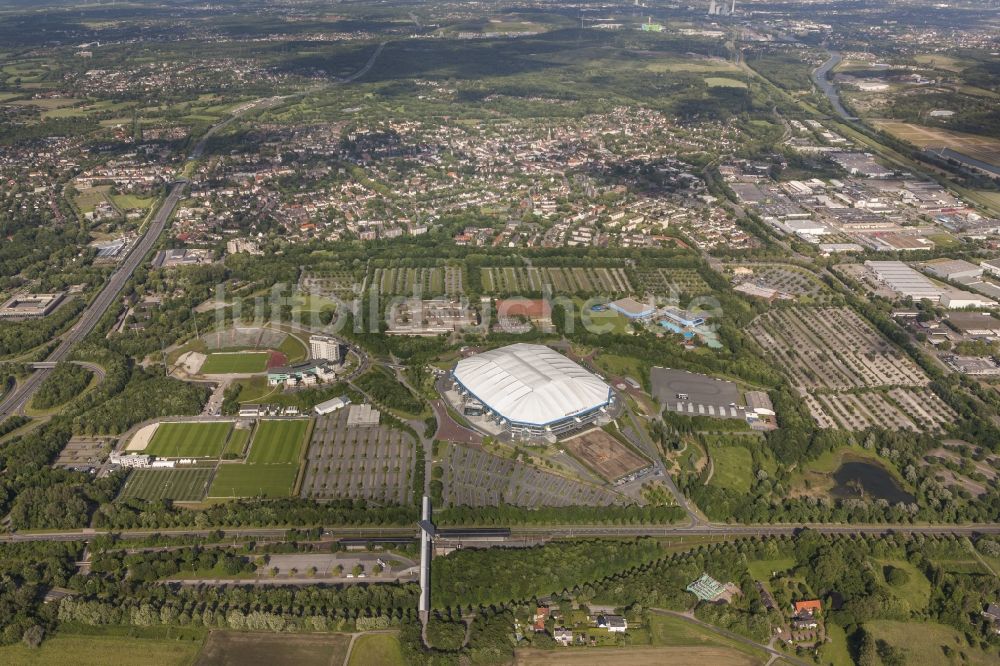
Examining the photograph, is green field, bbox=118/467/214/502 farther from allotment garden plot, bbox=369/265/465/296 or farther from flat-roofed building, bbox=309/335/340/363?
allotment garden plot, bbox=369/265/465/296

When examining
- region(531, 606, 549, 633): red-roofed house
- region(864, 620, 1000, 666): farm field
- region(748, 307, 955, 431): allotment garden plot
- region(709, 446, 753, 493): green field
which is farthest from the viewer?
region(748, 307, 955, 431): allotment garden plot

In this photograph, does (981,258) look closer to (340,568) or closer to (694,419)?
(694,419)

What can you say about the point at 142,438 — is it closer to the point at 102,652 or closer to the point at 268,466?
the point at 268,466

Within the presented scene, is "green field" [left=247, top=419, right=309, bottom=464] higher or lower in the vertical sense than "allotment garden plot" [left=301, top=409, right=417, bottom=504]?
higher

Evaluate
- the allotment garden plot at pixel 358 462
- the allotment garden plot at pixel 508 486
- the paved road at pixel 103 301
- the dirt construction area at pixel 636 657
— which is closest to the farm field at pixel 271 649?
the dirt construction area at pixel 636 657

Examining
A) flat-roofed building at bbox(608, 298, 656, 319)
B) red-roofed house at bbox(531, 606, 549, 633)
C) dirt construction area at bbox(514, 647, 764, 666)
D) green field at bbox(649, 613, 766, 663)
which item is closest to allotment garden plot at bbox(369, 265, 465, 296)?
flat-roofed building at bbox(608, 298, 656, 319)

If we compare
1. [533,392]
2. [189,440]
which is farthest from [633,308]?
[189,440]
